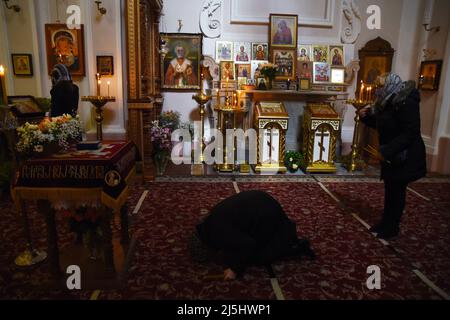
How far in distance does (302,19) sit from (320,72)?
3.73 ft

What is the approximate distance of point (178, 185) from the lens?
5.62 metres

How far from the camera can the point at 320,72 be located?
7.20m

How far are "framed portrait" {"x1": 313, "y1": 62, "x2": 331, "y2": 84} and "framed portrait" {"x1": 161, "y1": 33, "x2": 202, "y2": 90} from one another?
7.80ft

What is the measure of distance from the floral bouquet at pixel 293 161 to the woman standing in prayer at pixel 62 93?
13.0 feet

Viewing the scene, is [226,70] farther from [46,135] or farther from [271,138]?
[46,135]

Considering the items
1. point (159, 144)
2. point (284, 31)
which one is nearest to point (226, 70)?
point (284, 31)

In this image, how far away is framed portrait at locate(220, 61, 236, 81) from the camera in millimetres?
7008

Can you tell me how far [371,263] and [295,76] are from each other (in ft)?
15.3

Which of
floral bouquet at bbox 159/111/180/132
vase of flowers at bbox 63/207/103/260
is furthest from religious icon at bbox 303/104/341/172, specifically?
vase of flowers at bbox 63/207/103/260

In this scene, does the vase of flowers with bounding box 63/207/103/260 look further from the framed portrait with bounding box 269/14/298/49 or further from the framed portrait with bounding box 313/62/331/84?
the framed portrait with bounding box 313/62/331/84
